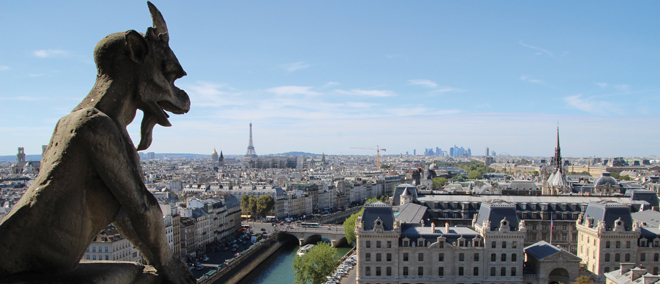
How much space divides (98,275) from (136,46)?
7.22 ft

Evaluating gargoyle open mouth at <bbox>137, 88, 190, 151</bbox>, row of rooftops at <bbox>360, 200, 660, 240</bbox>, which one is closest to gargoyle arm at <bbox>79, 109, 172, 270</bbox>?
gargoyle open mouth at <bbox>137, 88, 190, 151</bbox>

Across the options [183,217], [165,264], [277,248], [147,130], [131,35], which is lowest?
[277,248]

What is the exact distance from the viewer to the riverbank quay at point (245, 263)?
44.8m

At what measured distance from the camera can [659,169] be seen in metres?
167

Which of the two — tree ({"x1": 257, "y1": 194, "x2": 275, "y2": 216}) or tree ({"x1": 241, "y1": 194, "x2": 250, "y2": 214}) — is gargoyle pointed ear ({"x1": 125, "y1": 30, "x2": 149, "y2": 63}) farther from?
tree ({"x1": 241, "y1": 194, "x2": 250, "y2": 214})

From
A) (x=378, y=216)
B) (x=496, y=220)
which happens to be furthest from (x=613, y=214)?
(x=378, y=216)

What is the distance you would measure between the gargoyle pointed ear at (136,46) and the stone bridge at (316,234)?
6383 centimetres

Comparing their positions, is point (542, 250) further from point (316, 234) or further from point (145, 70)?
point (145, 70)

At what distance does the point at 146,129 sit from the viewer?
17.4 feet

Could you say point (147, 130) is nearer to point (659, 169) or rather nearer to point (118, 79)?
point (118, 79)

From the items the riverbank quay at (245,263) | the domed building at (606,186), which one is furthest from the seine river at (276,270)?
the domed building at (606,186)

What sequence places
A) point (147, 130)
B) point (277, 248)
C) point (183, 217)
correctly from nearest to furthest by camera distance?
1. point (147, 130)
2. point (183, 217)
3. point (277, 248)

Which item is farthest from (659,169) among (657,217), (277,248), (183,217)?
(183,217)

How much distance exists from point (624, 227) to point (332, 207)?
7412cm
